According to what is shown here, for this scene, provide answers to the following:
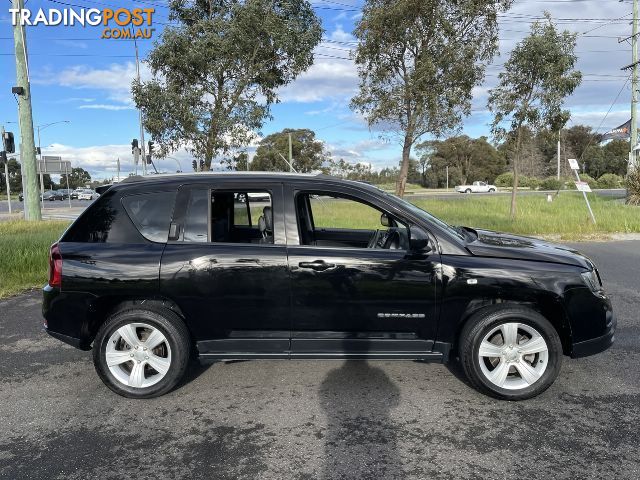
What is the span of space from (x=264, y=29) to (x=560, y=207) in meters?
13.5

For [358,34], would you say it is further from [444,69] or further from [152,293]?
[152,293]

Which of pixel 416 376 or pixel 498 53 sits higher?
pixel 498 53

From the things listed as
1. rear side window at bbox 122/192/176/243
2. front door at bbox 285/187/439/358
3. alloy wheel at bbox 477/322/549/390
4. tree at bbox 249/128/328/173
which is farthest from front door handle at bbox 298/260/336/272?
tree at bbox 249/128/328/173

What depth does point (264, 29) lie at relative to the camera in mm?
14148

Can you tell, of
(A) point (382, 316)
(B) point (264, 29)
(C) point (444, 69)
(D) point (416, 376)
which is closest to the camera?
(A) point (382, 316)

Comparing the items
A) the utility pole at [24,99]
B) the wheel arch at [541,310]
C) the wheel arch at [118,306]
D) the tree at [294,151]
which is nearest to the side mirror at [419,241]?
the wheel arch at [541,310]

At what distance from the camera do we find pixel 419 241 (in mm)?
3732

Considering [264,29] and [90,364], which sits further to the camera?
[264,29]

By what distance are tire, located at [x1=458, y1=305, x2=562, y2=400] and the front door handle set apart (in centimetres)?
114

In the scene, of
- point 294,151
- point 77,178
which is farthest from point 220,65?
point 77,178

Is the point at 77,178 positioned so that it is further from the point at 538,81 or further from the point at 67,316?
the point at 67,316

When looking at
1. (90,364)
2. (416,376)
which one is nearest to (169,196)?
(90,364)

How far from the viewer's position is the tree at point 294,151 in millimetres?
66062

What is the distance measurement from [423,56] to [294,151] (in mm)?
54193
